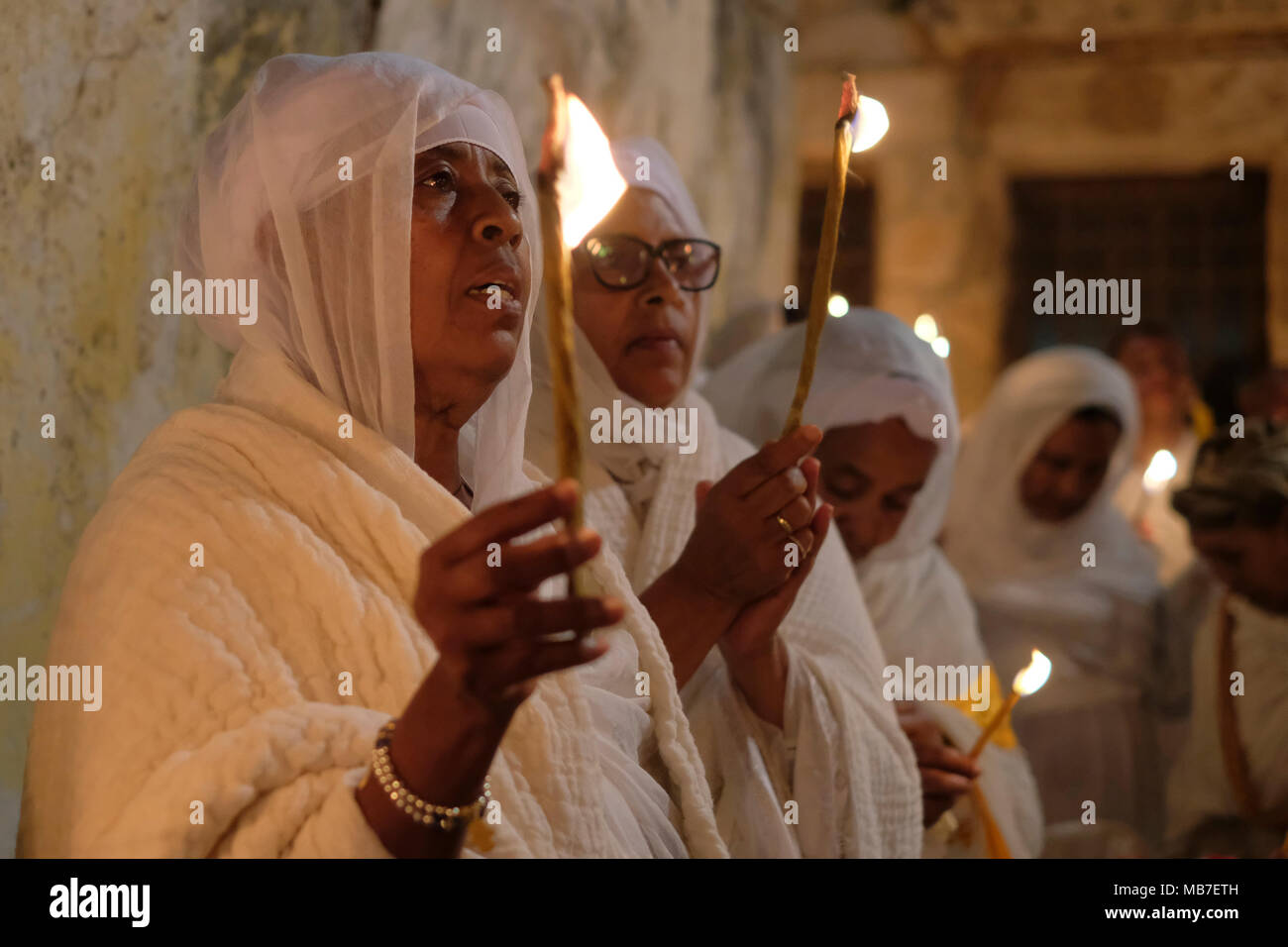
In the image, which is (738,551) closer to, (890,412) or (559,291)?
(559,291)

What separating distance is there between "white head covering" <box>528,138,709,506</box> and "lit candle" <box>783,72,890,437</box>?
49 cm

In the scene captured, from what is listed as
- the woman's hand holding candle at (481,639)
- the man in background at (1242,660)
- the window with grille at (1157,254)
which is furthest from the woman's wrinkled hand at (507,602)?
the window with grille at (1157,254)

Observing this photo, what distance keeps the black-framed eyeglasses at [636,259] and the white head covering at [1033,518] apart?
1.91 meters

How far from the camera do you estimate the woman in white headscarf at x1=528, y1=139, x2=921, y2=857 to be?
164 centimetres

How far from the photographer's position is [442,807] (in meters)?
1.07

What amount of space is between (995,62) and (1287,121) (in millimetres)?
1297

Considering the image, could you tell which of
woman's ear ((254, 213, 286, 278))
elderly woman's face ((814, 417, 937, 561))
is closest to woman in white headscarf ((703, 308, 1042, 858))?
elderly woman's face ((814, 417, 937, 561))

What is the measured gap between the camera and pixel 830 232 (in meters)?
1.42

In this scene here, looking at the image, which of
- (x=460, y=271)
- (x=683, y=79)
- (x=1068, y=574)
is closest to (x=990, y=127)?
(x=683, y=79)

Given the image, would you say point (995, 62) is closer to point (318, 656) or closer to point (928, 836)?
point (928, 836)

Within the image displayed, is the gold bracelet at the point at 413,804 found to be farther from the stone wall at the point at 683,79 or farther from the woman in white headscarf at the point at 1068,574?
the woman in white headscarf at the point at 1068,574

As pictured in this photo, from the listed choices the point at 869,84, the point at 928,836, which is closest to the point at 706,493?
the point at 928,836

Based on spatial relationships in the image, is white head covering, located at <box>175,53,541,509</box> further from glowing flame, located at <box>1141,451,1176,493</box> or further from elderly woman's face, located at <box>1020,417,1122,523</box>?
glowing flame, located at <box>1141,451,1176,493</box>
